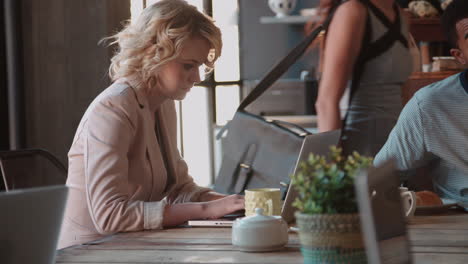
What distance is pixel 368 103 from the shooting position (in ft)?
8.72

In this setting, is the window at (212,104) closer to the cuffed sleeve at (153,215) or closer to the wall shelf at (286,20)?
the wall shelf at (286,20)

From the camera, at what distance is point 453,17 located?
2.62 metres

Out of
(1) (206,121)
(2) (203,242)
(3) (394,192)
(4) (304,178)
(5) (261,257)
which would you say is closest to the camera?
(3) (394,192)

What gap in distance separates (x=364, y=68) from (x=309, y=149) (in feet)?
2.63

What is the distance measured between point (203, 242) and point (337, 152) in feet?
1.99

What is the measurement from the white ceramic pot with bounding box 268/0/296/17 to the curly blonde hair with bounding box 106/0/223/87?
11.8 ft

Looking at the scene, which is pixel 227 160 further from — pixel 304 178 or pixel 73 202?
pixel 304 178

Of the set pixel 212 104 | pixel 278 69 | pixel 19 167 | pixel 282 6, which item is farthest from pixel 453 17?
pixel 212 104

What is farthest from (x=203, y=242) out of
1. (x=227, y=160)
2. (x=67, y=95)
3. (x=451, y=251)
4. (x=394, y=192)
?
(x=67, y=95)

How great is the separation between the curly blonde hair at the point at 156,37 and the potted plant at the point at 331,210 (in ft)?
3.81

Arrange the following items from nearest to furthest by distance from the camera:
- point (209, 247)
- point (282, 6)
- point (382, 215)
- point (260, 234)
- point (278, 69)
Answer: point (382, 215), point (260, 234), point (209, 247), point (278, 69), point (282, 6)

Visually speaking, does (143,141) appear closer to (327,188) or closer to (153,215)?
(153,215)

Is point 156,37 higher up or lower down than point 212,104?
higher up

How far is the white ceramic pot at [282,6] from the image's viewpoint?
5.90 metres
